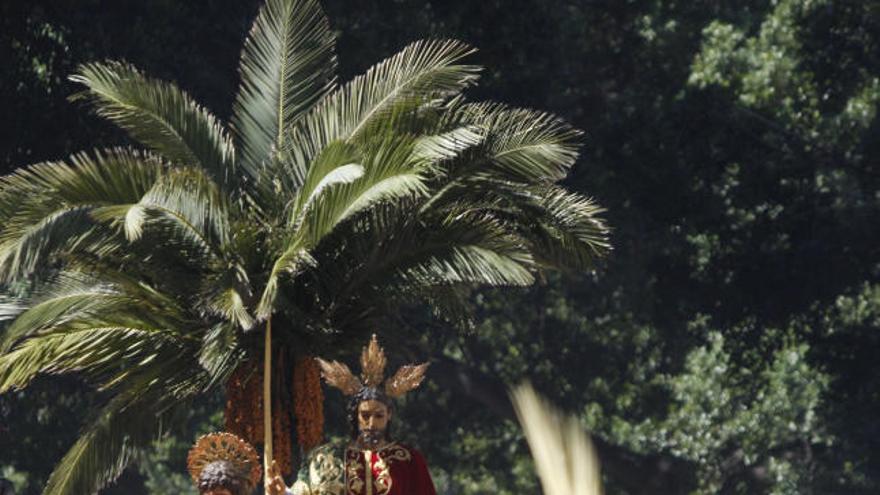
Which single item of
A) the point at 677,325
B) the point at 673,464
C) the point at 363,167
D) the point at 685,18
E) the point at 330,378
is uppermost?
the point at 685,18

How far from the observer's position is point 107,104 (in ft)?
52.6

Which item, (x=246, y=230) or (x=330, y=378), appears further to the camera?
(x=246, y=230)

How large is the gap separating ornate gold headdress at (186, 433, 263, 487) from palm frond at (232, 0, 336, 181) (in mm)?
4004

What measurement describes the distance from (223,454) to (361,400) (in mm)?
1228

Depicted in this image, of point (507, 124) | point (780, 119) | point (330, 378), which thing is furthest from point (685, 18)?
point (330, 378)

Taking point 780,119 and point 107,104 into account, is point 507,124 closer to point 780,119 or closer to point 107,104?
point 107,104

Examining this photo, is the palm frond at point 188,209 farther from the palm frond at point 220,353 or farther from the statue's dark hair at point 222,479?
the statue's dark hair at point 222,479

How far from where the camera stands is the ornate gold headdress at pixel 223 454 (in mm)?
12578

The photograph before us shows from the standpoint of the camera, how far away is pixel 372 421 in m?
13.5

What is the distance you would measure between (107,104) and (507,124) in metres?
3.35

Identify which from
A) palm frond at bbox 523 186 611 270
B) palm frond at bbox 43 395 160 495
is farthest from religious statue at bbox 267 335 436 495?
palm frond at bbox 43 395 160 495

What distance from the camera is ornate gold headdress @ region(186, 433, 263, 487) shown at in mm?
12578

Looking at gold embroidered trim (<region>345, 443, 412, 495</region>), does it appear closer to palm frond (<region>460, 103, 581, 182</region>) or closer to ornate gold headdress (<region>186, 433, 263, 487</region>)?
ornate gold headdress (<region>186, 433, 263, 487</region>)

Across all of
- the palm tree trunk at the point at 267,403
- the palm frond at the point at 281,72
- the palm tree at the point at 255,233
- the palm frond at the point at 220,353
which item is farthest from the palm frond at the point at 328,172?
the palm frond at the point at 281,72
